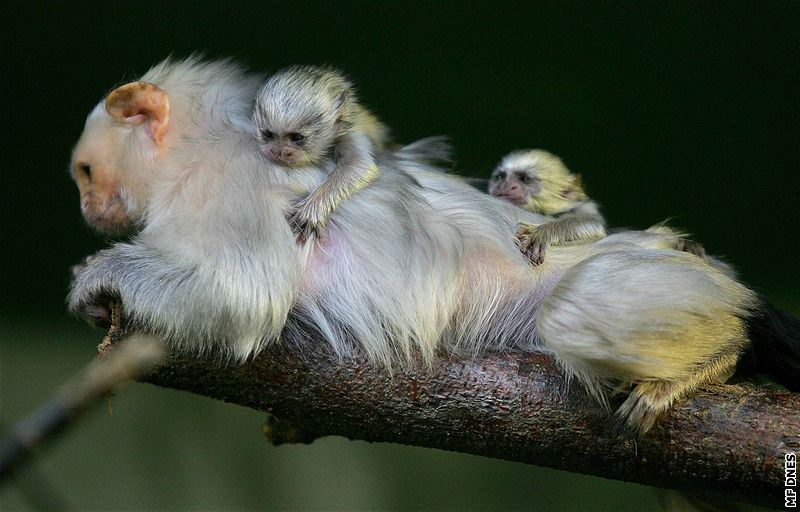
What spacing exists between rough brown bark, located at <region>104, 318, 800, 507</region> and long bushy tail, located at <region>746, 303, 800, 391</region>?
23cm

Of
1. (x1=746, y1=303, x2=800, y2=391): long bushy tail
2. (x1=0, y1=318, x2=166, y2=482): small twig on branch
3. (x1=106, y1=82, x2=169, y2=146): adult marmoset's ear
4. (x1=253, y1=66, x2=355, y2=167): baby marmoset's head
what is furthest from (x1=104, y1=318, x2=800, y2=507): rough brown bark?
(x1=0, y1=318, x2=166, y2=482): small twig on branch

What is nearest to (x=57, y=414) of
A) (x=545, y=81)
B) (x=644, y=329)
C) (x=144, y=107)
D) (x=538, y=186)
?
(x=644, y=329)

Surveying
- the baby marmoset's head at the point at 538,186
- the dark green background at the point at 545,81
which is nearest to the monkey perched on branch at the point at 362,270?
the baby marmoset's head at the point at 538,186

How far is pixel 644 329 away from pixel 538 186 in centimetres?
126

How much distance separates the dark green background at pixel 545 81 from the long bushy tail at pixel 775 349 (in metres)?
1.54

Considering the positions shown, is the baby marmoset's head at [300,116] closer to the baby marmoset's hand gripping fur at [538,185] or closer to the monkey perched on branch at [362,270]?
the monkey perched on branch at [362,270]

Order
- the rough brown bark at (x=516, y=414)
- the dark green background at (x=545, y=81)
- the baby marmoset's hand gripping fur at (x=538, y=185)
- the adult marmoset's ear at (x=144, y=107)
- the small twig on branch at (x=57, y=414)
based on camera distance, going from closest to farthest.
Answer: the small twig on branch at (x=57, y=414), the rough brown bark at (x=516, y=414), the adult marmoset's ear at (x=144, y=107), the baby marmoset's hand gripping fur at (x=538, y=185), the dark green background at (x=545, y=81)

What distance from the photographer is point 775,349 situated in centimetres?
288

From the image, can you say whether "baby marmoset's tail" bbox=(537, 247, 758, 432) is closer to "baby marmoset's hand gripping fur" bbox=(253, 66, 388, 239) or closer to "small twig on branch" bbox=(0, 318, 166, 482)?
"baby marmoset's hand gripping fur" bbox=(253, 66, 388, 239)

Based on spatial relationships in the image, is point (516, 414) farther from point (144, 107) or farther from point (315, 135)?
point (144, 107)

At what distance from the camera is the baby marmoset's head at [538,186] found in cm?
371

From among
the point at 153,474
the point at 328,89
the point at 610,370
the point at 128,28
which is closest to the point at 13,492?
the point at 153,474

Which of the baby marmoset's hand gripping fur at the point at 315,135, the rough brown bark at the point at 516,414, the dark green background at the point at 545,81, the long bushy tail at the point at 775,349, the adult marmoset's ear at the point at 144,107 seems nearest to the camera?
the rough brown bark at the point at 516,414

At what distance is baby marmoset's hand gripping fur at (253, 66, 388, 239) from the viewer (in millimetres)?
2959
